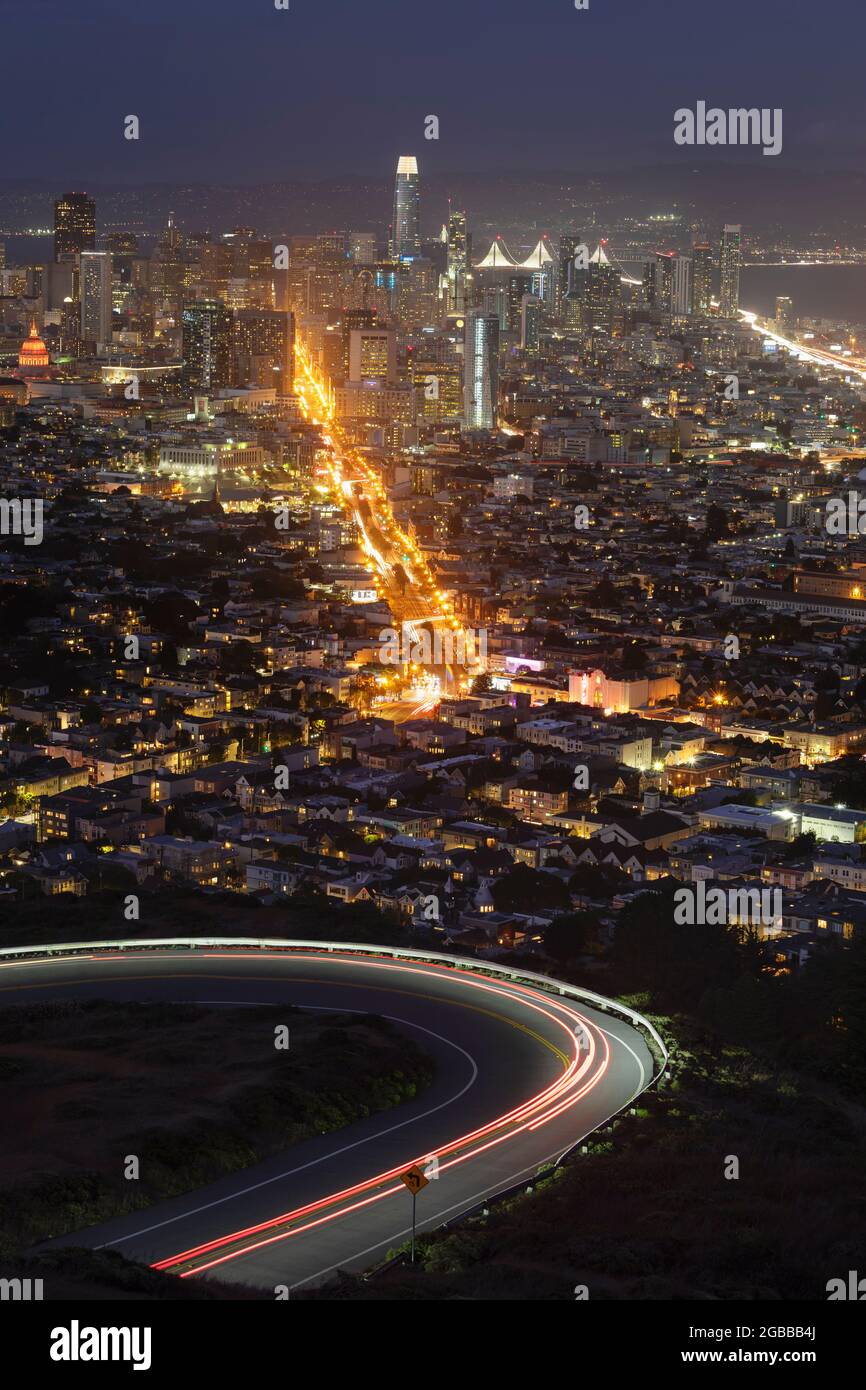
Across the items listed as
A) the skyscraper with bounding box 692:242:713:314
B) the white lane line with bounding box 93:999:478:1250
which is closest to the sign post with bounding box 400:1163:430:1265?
the white lane line with bounding box 93:999:478:1250

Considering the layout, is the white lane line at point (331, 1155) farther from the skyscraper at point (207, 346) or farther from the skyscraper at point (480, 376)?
the skyscraper at point (207, 346)

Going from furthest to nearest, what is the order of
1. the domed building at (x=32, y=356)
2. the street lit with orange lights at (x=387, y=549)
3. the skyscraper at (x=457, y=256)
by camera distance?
the skyscraper at (x=457, y=256) < the domed building at (x=32, y=356) < the street lit with orange lights at (x=387, y=549)

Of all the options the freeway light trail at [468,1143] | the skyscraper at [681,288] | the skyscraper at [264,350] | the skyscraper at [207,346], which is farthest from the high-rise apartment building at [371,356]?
the freeway light trail at [468,1143]

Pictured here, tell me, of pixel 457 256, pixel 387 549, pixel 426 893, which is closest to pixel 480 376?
pixel 387 549

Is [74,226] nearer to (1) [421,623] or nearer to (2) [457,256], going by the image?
(2) [457,256]

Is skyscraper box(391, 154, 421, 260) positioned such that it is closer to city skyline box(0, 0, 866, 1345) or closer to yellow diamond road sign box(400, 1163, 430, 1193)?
city skyline box(0, 0, 866, 1345)

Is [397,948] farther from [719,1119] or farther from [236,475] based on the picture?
[236,475]

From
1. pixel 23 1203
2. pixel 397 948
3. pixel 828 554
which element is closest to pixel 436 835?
pixel 397 948
